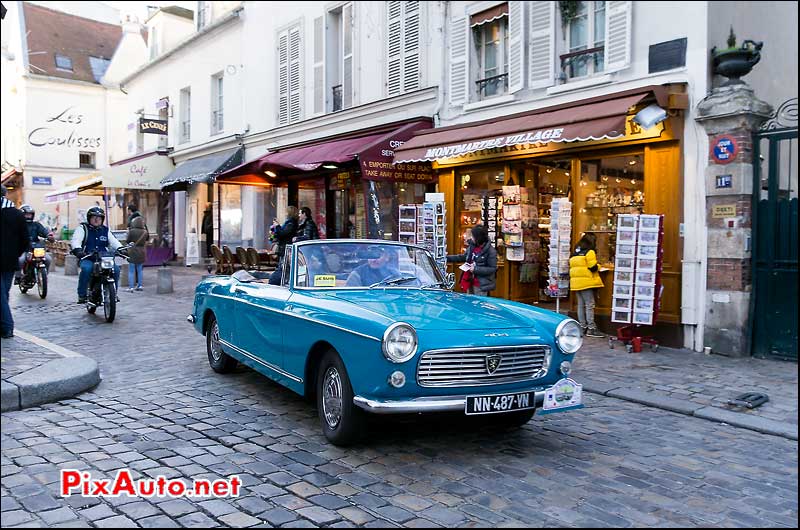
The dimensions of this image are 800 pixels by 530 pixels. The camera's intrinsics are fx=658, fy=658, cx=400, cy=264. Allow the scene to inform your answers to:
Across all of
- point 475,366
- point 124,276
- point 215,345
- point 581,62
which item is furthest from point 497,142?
point 124,276

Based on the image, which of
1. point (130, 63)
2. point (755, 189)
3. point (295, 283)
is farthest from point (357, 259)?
point (130, 63)

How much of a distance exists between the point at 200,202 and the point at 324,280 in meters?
18.3

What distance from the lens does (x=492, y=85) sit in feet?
38.9

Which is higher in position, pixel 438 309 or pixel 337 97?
pixel 337 97

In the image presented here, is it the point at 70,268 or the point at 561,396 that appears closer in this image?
the point at 561,396

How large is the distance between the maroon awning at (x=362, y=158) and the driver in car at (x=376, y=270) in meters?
6.61

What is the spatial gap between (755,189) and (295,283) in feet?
20.2

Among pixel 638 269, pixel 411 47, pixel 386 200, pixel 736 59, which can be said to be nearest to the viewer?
pixel 736 59

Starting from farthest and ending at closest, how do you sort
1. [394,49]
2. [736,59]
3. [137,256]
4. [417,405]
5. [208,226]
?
[208,226]
[137,256]
[394,49]
[736,59]
[417,405]

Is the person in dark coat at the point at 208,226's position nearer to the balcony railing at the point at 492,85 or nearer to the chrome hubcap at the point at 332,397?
the balcony railing at the point at 492,85

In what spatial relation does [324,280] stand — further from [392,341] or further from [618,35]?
[618,35]

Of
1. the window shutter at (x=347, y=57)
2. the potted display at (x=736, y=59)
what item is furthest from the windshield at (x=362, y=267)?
the window shutter at (x=347, y=57)

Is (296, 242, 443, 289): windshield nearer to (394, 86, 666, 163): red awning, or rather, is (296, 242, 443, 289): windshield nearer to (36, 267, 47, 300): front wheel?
(394, 86, 666, 163): red awning

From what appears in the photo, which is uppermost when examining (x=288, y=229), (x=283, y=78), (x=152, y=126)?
(x=283, y=78)
